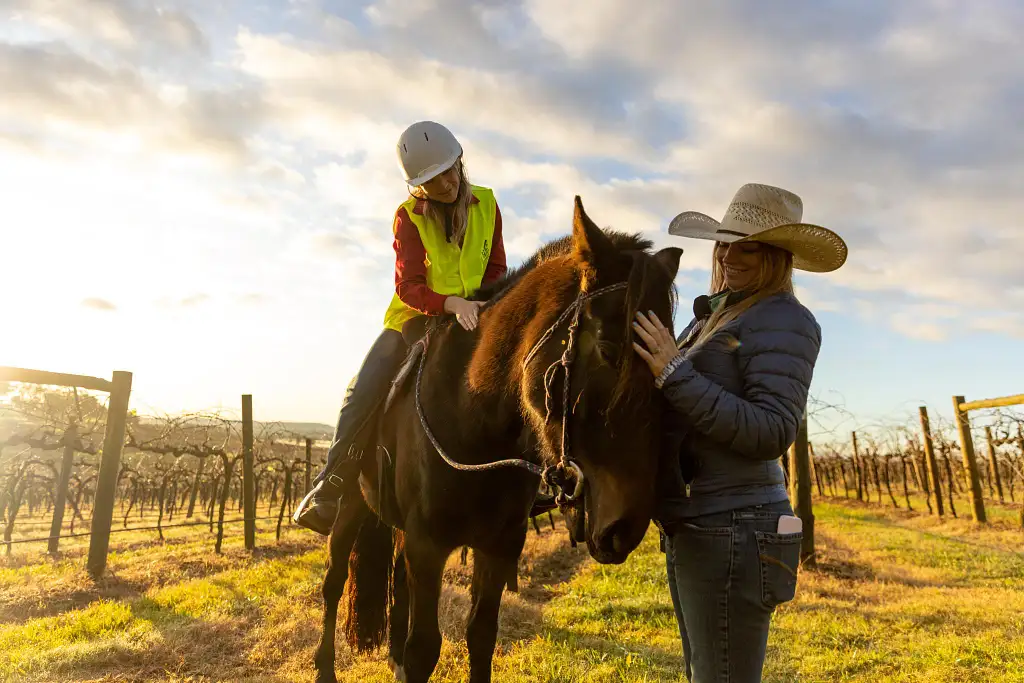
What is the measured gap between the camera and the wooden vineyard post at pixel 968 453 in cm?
1490

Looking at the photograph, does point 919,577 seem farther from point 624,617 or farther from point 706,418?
point 706,418

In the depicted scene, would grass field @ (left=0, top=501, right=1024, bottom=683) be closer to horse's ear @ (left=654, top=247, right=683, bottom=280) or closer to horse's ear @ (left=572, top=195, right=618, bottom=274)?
horse's ear @ (left=654, top=247, right=683, bottom=280)

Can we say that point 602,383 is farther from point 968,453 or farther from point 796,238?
point 968,453

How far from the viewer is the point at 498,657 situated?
5.50 m

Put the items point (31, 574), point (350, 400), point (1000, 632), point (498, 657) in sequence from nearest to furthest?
point (350, 400) → point (498, 657) → point (1000, 632) → point (31, 574)

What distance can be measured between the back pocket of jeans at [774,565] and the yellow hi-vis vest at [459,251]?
223 cm

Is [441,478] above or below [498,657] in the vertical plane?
above

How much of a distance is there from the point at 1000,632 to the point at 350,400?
704cm

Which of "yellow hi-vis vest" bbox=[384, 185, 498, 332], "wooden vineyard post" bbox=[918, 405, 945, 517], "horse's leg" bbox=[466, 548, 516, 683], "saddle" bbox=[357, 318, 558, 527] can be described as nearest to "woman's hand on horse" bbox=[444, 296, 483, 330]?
"yellow hi-vis vest" bbox=[384, 185, 498, 332]

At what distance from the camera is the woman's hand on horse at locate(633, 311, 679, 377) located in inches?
76.9

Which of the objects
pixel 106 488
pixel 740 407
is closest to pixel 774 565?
pixel 740 407

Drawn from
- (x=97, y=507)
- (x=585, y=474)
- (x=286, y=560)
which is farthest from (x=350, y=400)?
(x=286, y=560)

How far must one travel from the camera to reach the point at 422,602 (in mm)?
3377

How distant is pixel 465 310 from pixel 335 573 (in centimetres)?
319
